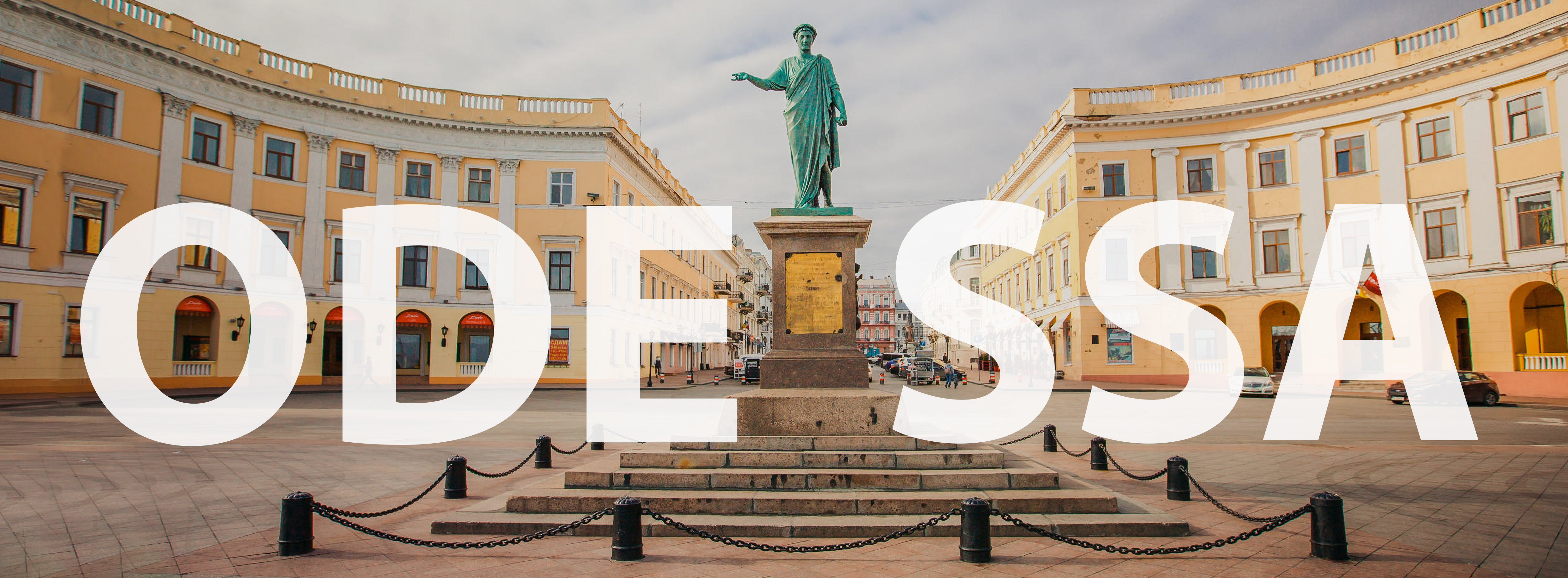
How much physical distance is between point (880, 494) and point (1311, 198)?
105ft

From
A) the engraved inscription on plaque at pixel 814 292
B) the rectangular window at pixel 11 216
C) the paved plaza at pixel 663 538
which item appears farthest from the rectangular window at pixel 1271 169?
the rectangular window at pixel 11 216

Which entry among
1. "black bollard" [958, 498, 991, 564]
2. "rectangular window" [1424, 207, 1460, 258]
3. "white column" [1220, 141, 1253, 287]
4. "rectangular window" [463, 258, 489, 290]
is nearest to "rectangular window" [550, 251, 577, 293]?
"rectangular window" [463, 258, 489, 290]

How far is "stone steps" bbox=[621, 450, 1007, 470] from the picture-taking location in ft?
26.4

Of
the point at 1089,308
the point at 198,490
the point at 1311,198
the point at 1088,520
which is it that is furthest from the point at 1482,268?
the point at 198,490

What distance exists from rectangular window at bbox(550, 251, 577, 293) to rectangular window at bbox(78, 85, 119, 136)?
15.3m

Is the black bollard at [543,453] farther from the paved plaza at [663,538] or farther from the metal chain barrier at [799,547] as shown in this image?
the metal chain barrier at [799,547]

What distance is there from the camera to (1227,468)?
36.1 feet

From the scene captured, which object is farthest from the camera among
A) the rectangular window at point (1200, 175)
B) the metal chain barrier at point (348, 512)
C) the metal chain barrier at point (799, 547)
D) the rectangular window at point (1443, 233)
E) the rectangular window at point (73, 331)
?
the rectangular window at point (1200, 175)

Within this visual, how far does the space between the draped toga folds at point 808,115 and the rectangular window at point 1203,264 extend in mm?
28486

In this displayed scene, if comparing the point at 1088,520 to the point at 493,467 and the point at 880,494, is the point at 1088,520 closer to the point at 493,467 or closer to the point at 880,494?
the point at 880,494

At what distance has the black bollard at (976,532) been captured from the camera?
6055 millimetres

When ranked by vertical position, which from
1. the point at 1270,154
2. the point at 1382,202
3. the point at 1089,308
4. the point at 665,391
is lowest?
the point at 665,391

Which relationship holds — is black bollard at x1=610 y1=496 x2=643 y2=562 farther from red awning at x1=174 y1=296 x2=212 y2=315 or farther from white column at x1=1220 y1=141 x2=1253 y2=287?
white column at x1=1220 y1=141 x2=1253 y2=287

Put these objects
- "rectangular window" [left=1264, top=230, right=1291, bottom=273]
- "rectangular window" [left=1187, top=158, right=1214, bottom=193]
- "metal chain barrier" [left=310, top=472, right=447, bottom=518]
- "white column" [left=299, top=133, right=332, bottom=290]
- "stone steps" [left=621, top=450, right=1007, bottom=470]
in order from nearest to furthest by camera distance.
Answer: "metal chain barrier" [left=310, top=472, right=447, bottom=518]
"stone steps" [left=621, top=450, right=1007, bottom=470]
"white column" [left=299, top=133, right=332, bottom=290]
"rectangular window" [left=1264, top=230, right=1291, bottom=273]
"rectangular window" [left=1187, top=158, right=1214, bottom=193]
